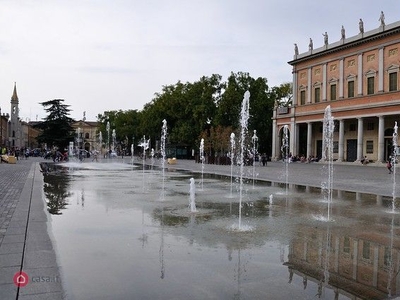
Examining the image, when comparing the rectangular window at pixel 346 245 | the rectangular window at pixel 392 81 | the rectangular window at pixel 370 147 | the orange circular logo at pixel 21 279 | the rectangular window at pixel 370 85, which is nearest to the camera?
the orange circular logo at pixel 21 279

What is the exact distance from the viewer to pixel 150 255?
5836mm

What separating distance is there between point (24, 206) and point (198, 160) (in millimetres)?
39736

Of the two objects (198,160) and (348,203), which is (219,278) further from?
(198,160)

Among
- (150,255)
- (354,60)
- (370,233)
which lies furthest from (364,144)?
(150,255)

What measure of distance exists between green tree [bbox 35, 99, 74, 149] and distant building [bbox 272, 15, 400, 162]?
35961mm

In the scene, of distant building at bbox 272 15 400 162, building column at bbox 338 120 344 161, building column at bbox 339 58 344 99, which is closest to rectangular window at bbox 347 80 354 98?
distant building at bbox 272 15 400 162

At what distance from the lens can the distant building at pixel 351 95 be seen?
43.1 m

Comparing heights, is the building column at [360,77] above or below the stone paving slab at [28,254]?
above

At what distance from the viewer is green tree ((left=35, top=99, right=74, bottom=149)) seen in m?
70.8

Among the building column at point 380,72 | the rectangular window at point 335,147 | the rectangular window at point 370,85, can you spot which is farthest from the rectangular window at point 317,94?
the building column at point 380,72

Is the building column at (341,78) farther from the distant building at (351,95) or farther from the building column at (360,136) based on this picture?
the building column at (360,136)

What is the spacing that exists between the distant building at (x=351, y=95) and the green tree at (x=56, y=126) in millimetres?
35961

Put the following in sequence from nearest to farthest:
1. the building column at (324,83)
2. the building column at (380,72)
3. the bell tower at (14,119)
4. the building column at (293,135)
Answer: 1. the building column at (380,72)
2. the building column at (324,83)
3. the building column at (293,135)
4. the bell tower at (14,119)

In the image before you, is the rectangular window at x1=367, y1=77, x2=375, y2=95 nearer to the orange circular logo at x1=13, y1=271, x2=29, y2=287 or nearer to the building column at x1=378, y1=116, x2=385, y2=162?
the building column at x1=378, y1=116, x2=385, y2=162
